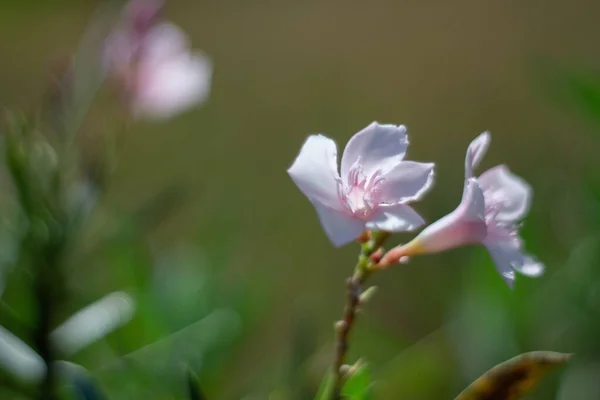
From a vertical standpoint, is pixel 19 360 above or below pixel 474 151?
below

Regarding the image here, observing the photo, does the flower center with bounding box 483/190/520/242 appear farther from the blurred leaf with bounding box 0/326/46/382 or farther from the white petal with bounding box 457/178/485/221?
the blurred leaf with bounding box 0/326/46/382

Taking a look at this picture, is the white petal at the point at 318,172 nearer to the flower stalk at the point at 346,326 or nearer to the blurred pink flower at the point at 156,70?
the flower stalk at the point at 346,326

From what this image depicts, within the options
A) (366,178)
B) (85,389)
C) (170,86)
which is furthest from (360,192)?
(170,86)

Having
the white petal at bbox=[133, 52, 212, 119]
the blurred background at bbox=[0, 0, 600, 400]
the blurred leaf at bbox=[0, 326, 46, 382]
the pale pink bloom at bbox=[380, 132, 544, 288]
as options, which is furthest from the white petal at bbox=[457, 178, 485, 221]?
the white petal at bbox=[133, 52, 212, 119]

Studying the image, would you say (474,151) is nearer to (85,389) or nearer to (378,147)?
(378,147)

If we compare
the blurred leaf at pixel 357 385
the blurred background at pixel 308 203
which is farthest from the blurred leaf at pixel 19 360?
the blurred leaf at pixel 357 385
